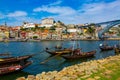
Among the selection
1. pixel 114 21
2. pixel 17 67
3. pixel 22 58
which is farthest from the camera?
pixel 114 21

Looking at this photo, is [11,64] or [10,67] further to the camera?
[11,64]

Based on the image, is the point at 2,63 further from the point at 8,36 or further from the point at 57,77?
the point at 8,36

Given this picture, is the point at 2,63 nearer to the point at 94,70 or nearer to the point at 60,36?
the point at 94,70

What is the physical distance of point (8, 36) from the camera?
550 feet

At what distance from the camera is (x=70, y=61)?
128ft

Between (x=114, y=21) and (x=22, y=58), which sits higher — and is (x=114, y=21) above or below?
above

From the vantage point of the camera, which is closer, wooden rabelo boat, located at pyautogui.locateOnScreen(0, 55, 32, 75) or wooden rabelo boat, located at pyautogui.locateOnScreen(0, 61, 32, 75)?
wooden rabelo boat, located at pyautogui.locateOnScreen(0, 61, 32, 75)

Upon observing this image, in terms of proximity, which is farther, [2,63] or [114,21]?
[114,21]

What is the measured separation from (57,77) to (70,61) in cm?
2259

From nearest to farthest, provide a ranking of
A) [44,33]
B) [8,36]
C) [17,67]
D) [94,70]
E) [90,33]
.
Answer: [94,70], [17,67], [8,36], [44,33], [90,33]

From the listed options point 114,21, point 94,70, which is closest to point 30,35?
point 114,21

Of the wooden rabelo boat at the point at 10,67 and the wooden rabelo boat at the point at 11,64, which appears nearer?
the wooden rabelo boat at the point at 10,67

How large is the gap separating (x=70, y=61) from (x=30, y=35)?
454 feet

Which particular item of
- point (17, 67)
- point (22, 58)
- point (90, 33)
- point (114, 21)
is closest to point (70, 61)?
point (22, 58)
